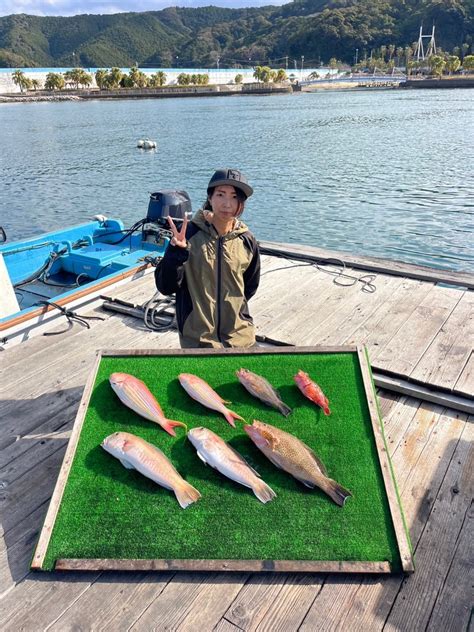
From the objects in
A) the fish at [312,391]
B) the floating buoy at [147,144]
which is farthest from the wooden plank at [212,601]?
the floating buoy at [147,144]

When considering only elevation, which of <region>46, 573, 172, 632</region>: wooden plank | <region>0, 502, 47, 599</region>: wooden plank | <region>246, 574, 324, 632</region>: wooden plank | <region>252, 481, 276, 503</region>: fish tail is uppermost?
<region>252, 481, 276, 503</region>: fish tail

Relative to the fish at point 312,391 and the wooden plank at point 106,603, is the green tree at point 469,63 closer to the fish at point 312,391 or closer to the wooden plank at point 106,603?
the fish at point 312,391

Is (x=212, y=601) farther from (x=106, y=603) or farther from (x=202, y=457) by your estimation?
(x=202, y=457)

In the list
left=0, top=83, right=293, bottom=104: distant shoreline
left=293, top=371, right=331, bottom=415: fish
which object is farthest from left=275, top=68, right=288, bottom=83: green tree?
left=293, top=371, right=331, bottom=415: fish

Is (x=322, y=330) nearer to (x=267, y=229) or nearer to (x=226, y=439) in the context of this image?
(x=226, y=439)

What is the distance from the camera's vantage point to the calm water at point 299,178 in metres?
16.4

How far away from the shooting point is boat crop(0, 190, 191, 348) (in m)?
7.91

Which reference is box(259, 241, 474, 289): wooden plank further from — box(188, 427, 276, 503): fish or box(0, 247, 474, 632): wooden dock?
box(188, 427, 276, 503): fish

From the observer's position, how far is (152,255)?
25.5ft

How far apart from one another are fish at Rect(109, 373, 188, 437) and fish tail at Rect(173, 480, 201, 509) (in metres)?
0.46

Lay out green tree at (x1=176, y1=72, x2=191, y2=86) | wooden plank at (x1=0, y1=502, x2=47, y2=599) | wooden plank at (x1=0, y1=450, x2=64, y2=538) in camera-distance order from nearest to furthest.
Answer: wooden plank at (x1=0, y1=502, x2=47, y2=599) → wooden plank at (x1=0, y1=450, x2=64, y2=538) → green tree at (x1=176, y1=72, x2=191, y2=86)

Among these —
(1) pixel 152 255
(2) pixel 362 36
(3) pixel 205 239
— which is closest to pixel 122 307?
(1) pixel 152 255

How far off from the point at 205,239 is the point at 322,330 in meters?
2.30

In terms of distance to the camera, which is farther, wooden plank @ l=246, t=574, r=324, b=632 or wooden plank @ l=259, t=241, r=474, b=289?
wooden plank @ l=259, t=241, r=474, b=289
